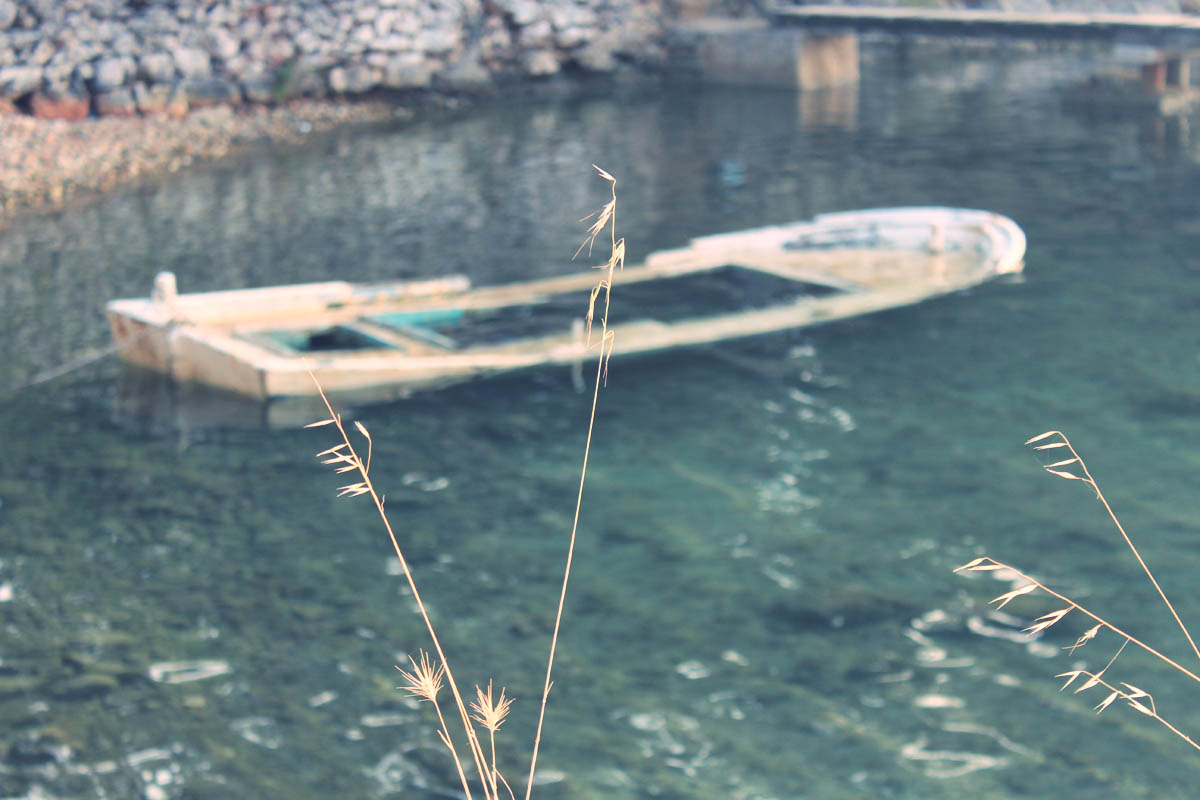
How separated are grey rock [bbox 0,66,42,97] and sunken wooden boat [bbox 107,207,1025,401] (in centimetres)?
991

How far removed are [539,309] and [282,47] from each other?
1206 cm

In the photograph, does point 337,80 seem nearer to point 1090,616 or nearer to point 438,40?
point 438,40

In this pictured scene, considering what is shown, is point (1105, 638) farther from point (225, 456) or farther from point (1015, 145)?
point (1015, 145)

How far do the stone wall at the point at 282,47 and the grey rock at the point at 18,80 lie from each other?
13 millimetres

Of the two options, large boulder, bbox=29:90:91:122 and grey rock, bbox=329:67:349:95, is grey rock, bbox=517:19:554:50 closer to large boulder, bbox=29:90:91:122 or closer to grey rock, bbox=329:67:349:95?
grey rock, bbox=329:67:349:95

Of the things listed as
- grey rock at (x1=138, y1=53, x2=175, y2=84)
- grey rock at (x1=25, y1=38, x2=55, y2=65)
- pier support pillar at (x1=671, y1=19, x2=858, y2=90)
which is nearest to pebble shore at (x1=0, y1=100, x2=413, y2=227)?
grey rock at (x1=138, y1=53, x2=175, y2=84)

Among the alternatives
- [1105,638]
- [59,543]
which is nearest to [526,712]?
[1105,638]

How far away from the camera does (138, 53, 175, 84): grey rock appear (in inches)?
732

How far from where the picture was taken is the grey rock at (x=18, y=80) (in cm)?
1719

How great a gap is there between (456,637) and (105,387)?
4.31 metres

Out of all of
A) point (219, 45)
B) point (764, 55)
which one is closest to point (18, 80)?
point (219, 45)

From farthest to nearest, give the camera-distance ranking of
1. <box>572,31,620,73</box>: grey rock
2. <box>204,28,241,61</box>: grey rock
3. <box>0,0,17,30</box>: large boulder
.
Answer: <box>572,31,620,73</box>: grey rock, <box>204,28,241,61</box>: grey rock, <box>0,0,17,30</box>: large boulder

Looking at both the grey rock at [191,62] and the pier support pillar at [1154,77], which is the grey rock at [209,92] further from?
the pier support pillar at [1154,77]

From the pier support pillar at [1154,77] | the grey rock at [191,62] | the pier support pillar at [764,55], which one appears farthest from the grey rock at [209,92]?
the pier support pillar at [1154,77]
